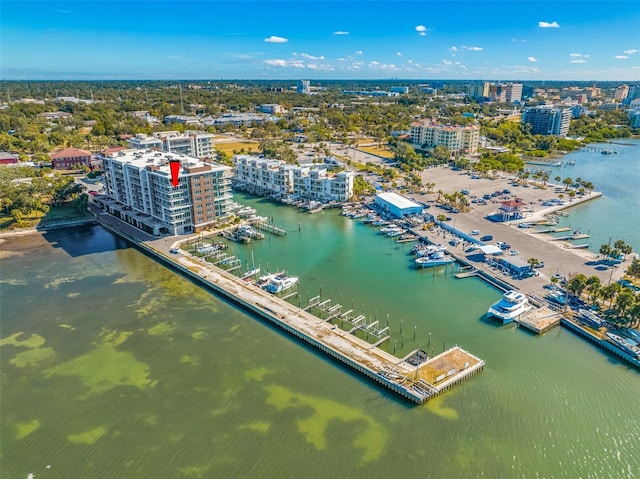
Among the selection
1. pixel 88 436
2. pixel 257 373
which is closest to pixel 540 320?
pixel 257 373

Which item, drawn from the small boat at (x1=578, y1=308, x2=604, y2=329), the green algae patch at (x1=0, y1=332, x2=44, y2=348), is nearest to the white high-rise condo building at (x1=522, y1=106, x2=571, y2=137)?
the small boat at (x1=578, y1=308, x2=604, y2=329)

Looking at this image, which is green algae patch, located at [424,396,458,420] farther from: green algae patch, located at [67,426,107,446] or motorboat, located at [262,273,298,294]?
green algae patch, located at [67,426,107,446]

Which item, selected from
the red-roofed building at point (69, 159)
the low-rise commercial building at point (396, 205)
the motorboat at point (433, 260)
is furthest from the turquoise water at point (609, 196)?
the red-roofed building at point (69, 159)

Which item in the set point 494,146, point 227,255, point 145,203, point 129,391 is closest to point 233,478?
point 129,391

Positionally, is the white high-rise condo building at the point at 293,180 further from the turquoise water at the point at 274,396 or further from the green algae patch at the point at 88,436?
the green algae patch at the point at 88,436

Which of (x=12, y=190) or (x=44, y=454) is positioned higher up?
(x=12, y=190)

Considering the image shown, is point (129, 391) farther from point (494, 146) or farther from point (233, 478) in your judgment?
point (494, 146)
